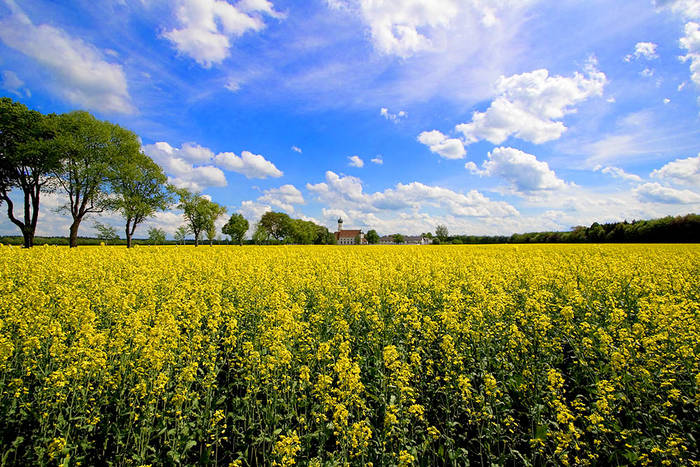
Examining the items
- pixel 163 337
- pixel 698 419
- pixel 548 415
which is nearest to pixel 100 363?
pixel 163 337

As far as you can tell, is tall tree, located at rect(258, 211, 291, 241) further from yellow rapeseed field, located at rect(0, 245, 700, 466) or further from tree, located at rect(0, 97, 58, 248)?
yellow rapeseed field, located at rect(0, 245, 700, 466)

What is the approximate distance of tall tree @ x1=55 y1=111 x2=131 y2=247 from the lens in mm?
33344

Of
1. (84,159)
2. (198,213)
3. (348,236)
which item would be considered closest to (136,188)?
(84,159)

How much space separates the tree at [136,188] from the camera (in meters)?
37.3

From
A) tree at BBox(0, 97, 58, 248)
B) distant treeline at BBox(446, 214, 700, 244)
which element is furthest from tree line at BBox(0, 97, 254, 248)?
distant treeline at BBox(446, 214, 700, 244)

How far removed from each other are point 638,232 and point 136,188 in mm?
71556

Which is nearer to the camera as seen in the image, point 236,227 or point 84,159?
point 84,159

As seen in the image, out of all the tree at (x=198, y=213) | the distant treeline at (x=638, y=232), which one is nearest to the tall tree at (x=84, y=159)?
the tree at (x=198, y=213)

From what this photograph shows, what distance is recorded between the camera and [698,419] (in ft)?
15.2

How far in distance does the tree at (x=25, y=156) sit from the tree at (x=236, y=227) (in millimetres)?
48734

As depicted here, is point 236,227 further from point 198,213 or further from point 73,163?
point 73,163

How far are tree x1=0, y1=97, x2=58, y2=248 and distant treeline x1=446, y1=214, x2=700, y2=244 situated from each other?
241ft

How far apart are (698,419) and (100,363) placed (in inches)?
348

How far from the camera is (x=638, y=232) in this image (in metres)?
43.9
